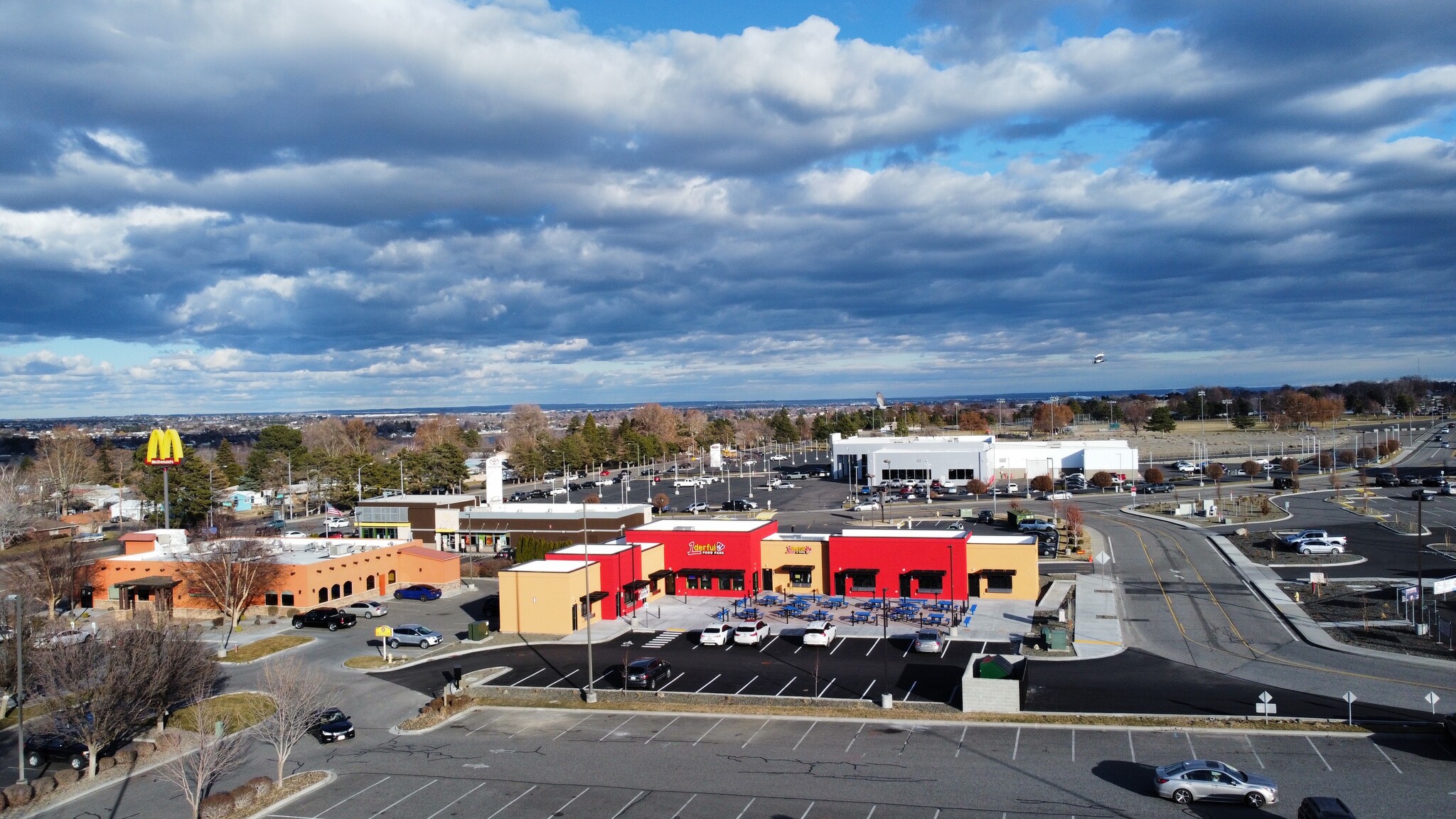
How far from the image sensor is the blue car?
54.2 m

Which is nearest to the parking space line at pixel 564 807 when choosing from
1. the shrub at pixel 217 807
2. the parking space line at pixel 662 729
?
the parking space line at pixel 662 729

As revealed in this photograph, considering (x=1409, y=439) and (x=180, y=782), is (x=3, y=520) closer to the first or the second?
(x=180, y=782)

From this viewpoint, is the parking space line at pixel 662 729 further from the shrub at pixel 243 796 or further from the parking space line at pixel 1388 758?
the parking space line at pixel 1388 758

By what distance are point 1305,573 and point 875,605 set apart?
26.6m

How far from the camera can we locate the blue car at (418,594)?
5425 cm

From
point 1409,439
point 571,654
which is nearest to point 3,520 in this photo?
point 571,654

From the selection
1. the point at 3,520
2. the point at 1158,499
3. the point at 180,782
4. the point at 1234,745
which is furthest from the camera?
the point at 1158,499

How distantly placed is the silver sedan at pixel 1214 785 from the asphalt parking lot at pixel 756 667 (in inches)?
365

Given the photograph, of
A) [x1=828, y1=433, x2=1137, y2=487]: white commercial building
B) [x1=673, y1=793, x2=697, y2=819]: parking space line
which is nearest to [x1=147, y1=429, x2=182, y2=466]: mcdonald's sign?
[x1=673, y1=793, x2=697, y2=819]: parking space line

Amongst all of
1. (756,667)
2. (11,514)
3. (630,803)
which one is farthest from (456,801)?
(11,514)

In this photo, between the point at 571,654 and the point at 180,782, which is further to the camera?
the point at 571,654

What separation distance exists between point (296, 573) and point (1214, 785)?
4535 centimetres

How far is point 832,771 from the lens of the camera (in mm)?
25312

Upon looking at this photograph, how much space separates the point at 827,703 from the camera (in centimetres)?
3156
